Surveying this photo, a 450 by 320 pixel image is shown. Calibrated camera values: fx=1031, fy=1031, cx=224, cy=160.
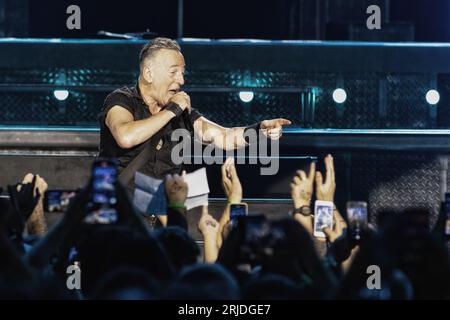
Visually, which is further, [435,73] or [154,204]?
[435,73]

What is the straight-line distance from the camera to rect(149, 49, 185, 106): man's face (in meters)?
4.98

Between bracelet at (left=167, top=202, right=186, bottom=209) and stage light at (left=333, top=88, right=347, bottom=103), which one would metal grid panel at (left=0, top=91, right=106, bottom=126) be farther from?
bracelet at (left=167, top=202, right=186, bottom=209)

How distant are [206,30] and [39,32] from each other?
1.29m

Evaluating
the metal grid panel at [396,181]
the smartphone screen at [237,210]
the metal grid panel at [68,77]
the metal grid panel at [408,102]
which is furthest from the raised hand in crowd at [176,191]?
the metal grid panel at [408,102]

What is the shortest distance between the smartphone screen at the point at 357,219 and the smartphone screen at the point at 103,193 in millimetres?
1090

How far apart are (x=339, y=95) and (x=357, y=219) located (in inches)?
121

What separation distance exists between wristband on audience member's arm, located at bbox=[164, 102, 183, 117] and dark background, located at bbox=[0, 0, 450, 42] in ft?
9.90

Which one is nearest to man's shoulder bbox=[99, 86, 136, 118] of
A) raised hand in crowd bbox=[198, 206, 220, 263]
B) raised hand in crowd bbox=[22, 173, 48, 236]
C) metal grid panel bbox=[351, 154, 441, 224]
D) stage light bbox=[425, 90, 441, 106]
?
raised hand in crowd bbox=[22, 173, 48, 236]

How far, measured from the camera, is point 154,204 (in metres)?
4.55

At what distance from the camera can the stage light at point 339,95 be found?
666cm

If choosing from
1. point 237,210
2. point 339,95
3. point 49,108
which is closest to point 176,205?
point 237,210
